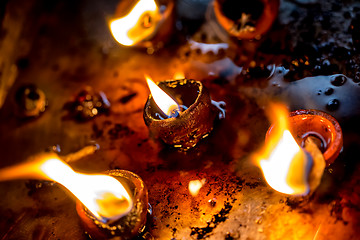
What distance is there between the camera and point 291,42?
6.68ft

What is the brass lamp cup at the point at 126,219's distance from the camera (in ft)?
4.49

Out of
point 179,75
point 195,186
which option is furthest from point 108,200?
point 179,75

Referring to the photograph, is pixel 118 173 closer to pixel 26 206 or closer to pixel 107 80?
pixel 26 206

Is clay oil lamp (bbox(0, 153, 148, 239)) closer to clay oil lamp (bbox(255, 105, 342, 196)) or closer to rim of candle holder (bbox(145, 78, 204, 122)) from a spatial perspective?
rim of candle holder (bbox(145, 78, 204, 122))

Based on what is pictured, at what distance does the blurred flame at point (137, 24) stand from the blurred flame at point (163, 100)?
2.18 ft

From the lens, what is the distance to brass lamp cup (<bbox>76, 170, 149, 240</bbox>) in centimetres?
137

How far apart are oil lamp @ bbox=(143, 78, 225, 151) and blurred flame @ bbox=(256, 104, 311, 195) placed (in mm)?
399

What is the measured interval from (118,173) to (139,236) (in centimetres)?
35

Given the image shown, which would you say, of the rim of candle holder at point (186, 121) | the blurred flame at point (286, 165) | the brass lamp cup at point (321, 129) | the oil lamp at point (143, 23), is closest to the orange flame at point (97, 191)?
the rim of candle holder at point (186, 121)

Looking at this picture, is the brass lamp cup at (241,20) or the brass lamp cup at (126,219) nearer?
the brass lamp cup at (126,219)

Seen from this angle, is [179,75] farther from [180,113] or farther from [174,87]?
[180,113]

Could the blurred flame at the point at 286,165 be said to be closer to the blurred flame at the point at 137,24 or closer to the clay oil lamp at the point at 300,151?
the clay oil lamp at the point at 300,151

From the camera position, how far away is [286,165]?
4.40 ft

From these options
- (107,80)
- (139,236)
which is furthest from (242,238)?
(107,80)
